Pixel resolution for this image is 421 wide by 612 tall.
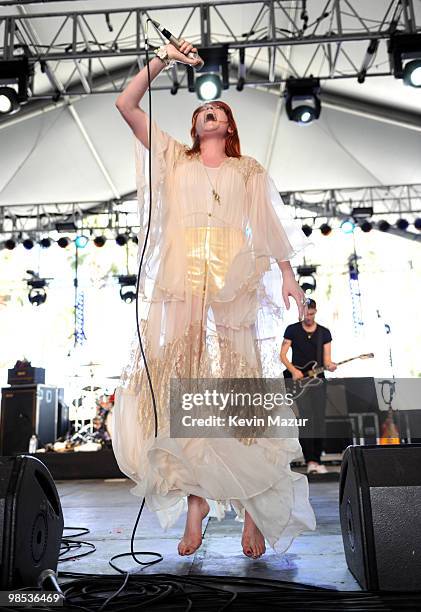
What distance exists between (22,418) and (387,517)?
25.1 feet

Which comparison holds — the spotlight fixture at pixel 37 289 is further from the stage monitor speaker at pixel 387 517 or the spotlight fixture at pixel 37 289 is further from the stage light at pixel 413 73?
the stage monitor speaker at pixel 387 517

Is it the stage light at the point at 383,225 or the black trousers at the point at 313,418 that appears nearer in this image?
the black trousers at the point at 313,418

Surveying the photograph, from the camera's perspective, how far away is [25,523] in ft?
4.53

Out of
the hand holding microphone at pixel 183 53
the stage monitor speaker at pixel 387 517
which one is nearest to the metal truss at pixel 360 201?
the hand holding microphone at pixel 183 53

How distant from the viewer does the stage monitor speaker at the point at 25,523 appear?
4.27ft

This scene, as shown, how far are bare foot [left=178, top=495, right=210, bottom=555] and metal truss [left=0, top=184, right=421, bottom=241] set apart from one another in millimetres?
9085

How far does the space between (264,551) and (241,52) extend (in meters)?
5.20

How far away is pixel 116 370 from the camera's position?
10.9 metres

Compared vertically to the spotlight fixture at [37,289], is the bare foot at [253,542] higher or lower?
lower

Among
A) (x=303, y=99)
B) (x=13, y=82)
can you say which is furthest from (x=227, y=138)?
(x=303, y=99)

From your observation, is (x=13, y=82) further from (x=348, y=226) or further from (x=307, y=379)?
(x=348, y=226)

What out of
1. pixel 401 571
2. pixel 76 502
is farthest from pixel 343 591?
pixel 76 502

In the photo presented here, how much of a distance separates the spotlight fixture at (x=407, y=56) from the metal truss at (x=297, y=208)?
5.00 m

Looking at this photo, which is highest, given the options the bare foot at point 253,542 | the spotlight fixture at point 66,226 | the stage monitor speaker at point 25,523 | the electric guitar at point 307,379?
the spotlight fixture at point 66,226
